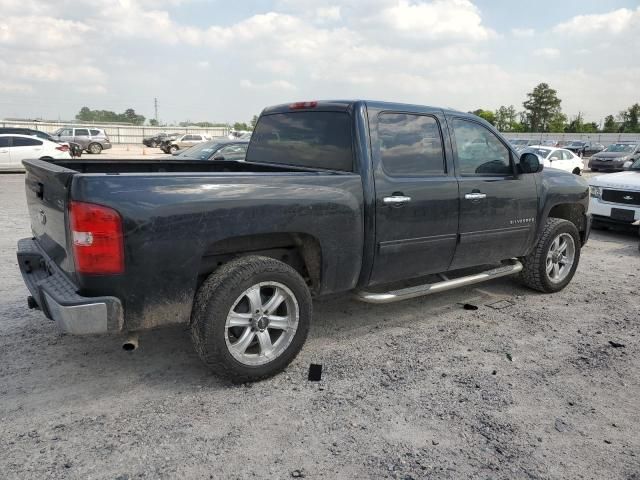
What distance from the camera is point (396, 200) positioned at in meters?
3.94

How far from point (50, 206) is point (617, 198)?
366 inches

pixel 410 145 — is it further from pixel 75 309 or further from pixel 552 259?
pixel 75 309

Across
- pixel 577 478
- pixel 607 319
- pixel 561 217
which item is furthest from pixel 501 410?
pixel 561 217

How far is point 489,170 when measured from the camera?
189 inches

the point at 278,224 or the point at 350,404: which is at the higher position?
the point at 278,224

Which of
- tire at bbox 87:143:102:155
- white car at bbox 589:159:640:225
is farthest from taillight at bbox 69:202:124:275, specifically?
tire at bbox 87:143:102:155

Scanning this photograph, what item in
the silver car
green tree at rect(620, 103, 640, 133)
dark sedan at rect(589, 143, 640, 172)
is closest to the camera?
dark sedan at rect(589, 143, 640, 172)

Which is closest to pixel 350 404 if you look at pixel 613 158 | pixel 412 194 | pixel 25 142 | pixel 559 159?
pixel 412 194

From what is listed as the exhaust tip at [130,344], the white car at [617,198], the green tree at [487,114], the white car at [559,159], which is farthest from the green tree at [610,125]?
the exhaust tip at [130,344]

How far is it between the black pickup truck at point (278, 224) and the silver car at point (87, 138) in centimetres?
2985

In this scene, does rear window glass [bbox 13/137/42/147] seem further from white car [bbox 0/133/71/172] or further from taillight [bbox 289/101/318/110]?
taillight [bbox 289/101/318/110]

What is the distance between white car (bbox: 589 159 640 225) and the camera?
894 centimetres

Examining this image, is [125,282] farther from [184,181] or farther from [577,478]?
[577,478]

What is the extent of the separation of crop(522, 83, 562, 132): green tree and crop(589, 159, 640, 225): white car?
75953 mm
